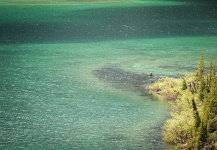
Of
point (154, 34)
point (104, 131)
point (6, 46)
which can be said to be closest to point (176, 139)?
point (104, 131)

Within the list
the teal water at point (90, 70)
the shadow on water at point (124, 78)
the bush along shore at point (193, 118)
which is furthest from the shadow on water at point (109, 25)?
the bush along shore at point (193, 118)

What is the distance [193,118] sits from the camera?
49.7 m

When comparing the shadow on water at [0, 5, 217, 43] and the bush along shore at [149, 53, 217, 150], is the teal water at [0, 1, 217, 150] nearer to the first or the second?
the shadow on water at [0, 5, 217, 43]

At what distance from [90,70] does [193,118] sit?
114 ft

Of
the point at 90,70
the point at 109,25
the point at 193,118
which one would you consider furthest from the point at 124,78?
the point at 109,25

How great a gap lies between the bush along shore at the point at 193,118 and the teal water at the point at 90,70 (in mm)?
1940

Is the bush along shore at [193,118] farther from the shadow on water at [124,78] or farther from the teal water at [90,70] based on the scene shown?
the shadow on water at [124,78]

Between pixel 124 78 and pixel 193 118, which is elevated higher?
pixel 193 118

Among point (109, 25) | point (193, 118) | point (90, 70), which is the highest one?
point (109, 25)

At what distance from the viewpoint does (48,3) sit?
561ft

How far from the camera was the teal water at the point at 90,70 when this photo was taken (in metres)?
52.5

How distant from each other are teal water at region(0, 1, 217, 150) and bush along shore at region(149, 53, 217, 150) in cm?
194

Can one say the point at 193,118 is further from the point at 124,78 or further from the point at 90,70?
the point at 90,70

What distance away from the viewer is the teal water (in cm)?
5253
